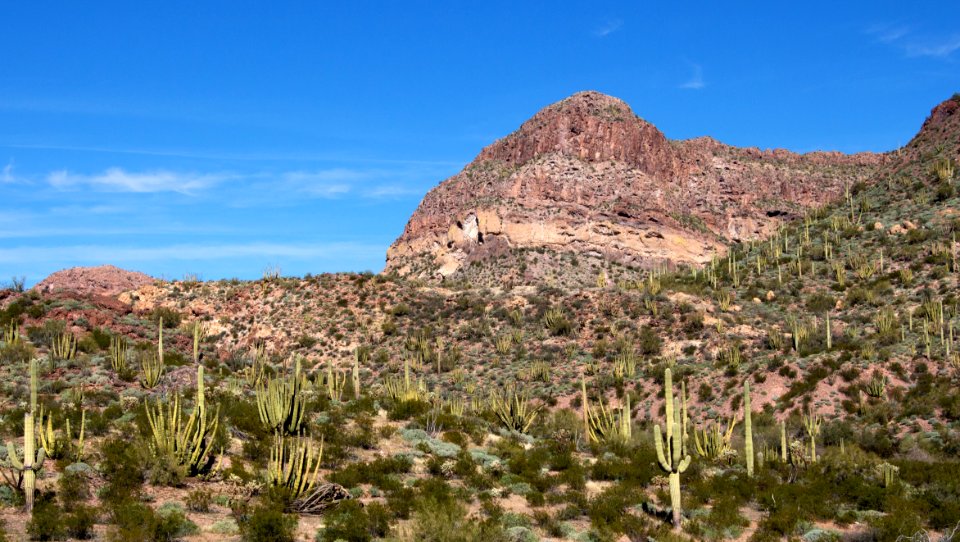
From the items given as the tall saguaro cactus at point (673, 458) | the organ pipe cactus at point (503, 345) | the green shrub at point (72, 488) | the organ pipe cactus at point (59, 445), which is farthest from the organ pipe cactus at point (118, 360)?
the organ pipe cactus at point (503, 345)

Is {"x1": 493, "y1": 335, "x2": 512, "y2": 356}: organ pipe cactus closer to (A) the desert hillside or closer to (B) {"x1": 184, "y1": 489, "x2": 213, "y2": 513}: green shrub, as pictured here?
(A) the desert hillside

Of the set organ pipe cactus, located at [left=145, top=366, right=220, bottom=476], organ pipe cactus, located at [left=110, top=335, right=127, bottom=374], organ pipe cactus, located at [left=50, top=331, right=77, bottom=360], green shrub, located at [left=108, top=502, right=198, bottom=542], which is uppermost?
organ pipe cactus, located at [left=50, top=331, right=77, bottom=360]

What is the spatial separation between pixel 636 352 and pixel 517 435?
17254mm

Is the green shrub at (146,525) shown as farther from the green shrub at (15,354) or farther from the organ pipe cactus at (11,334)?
the organ pipe cactus at (11,334)

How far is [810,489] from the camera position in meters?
15.2

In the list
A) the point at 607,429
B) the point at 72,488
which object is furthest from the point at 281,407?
the point at 607,429

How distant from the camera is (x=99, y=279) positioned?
55.9 meters

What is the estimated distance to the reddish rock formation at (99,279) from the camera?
53906 millimetres

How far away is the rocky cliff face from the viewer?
77688mm

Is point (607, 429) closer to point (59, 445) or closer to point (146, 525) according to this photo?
point (146, 525)

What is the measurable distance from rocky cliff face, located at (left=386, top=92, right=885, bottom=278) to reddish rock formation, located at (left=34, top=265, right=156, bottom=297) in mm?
30557

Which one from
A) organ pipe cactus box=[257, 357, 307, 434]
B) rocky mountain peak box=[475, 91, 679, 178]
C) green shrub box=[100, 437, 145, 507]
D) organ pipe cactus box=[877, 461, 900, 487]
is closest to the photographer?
green shrub box=[100, 437, 145, 507]

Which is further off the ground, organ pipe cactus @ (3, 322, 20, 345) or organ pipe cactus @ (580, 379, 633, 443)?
organ pipe cactus @ (3, 322, 20, 345)

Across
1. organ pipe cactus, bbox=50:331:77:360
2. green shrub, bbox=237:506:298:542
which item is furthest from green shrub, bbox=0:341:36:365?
green shrub, bbox=237:506:298:542
